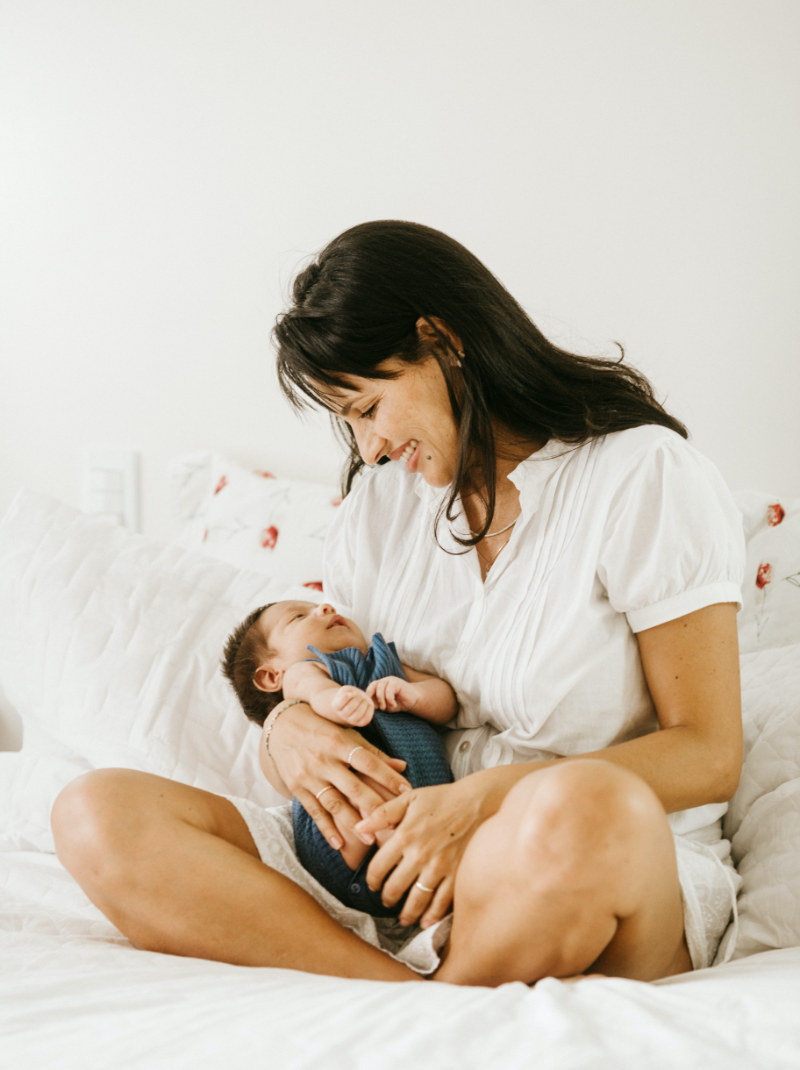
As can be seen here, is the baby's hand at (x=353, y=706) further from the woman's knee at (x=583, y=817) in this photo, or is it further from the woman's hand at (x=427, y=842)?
the woman's knee at (x=583, y=817)

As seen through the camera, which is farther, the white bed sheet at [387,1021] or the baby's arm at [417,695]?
the baby's arm at [417,695]

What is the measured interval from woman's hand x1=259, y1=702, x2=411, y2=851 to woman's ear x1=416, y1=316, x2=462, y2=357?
0.44 meters

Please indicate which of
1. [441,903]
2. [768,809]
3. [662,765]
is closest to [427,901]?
[441,903]

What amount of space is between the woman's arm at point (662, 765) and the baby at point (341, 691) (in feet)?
0.24

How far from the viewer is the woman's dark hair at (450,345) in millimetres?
981

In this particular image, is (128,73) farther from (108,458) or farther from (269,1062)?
(269,1062)

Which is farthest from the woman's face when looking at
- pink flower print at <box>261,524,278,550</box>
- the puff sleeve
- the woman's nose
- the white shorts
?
pink flower print at <box>261,524,278,550</box>

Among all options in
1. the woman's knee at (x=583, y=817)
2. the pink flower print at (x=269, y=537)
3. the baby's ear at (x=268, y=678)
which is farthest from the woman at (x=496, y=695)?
the pink flower print at (x=269, y=537)

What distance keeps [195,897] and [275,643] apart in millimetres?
413

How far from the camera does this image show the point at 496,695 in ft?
3.29

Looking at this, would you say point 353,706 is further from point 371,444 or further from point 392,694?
point 371,444

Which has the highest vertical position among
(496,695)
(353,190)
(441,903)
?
(353,190)

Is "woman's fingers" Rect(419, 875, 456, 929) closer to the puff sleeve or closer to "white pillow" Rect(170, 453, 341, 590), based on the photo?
the puff sleeve

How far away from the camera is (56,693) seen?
134 cm
